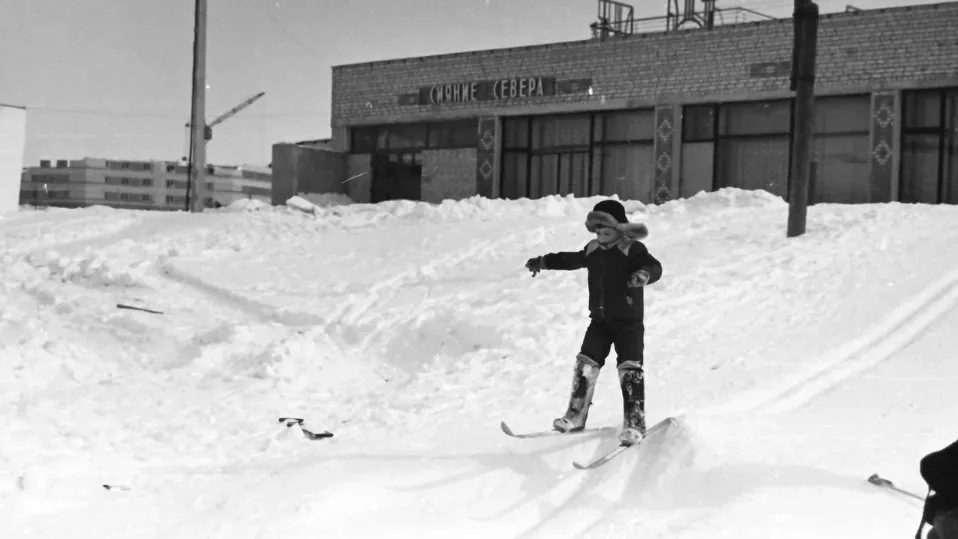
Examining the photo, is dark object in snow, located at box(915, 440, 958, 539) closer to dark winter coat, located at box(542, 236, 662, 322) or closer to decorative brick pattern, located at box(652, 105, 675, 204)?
dark winter coat, located at box(542, 236, 662, 322)

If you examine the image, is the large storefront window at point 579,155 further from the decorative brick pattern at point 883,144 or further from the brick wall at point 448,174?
the decorative brick pattern at point 883,144

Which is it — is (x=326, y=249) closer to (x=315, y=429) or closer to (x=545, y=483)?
(x=315, y=429)

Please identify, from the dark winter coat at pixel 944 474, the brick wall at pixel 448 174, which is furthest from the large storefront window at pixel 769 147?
the dark winter coat at pixel 944 474

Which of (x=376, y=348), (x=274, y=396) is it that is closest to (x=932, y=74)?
(x=376, y=348)

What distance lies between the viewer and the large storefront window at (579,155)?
29.2 metres

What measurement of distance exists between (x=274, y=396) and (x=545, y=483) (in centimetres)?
384

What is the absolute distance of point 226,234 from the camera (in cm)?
1808

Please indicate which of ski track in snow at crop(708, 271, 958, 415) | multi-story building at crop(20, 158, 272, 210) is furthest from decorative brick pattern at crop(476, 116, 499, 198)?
multi-story building at crop(20, 158, 272, 210)

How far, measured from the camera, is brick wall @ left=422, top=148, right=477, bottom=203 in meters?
32.5

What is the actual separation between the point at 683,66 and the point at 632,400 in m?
22.7

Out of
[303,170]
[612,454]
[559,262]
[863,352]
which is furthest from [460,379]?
[303,170]

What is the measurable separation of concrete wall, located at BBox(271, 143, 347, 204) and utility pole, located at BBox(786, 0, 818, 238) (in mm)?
22529

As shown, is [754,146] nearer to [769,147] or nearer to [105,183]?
[769,147]

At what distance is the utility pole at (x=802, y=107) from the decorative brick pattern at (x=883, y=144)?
11.6m
